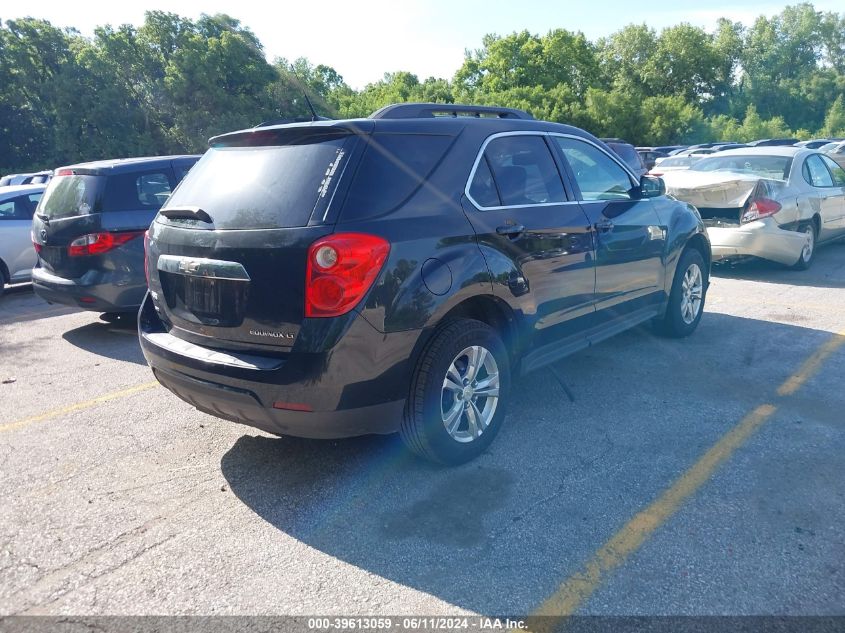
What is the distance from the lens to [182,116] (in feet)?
130

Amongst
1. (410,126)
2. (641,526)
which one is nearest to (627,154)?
(410,126)

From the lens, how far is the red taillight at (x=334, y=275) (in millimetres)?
3271

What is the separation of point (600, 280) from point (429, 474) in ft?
6.25

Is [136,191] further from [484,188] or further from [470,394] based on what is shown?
[470,394]

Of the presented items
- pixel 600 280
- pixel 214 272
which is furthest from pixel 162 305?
pixel 600 280

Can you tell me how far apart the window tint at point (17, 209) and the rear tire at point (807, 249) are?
416 inches

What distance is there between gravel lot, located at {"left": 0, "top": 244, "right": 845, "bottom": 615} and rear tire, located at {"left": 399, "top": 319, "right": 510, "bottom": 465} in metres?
0.17

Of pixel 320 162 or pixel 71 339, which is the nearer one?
pixel 320 162

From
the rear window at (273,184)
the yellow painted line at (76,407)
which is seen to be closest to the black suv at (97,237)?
the yellow painted line at (76,407)

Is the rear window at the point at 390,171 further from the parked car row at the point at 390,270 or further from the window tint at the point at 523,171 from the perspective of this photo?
the window tint at the point at 523,171

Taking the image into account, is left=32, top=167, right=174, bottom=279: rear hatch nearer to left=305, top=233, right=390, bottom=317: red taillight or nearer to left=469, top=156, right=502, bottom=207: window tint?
left=469, top=156, right=502, bottom=207: window tint

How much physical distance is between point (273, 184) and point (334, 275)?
0.68 m

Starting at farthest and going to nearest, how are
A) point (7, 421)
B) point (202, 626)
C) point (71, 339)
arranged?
point (71, 339) → point (7, 421) → point (202, 626)

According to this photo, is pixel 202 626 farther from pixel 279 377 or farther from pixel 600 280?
pixel 600 280
